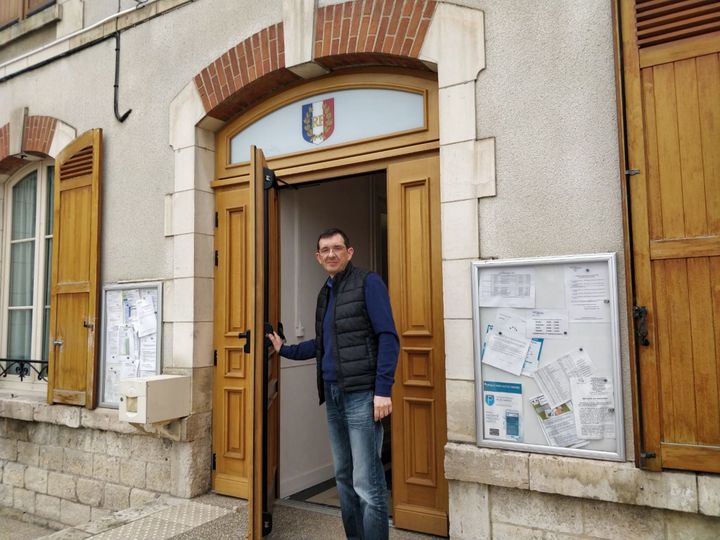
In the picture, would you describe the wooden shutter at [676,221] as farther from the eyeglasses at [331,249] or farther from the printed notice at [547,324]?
the eyeglasses at [331,249]

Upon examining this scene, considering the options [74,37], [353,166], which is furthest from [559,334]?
[74,37]

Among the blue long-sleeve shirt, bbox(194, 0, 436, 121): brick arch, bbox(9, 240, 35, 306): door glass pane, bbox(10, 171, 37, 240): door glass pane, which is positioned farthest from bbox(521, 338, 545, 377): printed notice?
bbox(10, 171, 37, 240): door glass pane

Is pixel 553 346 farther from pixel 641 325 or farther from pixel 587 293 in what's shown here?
pixel 641 325

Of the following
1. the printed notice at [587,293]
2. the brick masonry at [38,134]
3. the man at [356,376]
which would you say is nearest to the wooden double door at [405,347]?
the man at [356,376]

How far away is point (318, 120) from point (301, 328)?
175 cm

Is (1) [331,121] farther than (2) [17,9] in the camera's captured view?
No

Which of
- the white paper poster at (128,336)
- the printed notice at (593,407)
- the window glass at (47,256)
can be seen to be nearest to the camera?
the printed notice at (593,407)

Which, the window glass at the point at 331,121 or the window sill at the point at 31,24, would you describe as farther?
the window sill at the point at 31,24

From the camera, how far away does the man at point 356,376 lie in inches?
119

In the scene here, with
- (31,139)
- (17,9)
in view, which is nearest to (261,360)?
(31,139)

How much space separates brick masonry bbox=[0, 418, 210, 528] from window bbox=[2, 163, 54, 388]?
31.5 inches

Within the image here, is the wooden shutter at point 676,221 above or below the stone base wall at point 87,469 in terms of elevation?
above

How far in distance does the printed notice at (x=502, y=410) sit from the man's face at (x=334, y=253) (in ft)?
3.57

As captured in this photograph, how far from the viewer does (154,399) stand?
4.39 m
